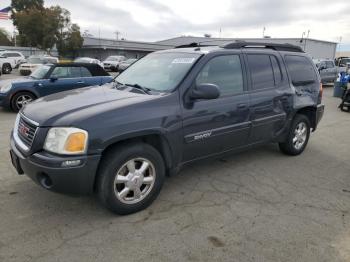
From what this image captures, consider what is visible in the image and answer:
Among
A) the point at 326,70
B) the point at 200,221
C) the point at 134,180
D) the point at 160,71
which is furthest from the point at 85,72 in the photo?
the point at 326,70

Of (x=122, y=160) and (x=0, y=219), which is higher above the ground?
(x=122, y=160)

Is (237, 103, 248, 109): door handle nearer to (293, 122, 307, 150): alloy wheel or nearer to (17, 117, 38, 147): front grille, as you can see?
(293, 122, 307, 150): alloy wheel

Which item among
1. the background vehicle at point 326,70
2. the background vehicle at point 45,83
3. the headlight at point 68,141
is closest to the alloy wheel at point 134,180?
the headlight at point 68,141

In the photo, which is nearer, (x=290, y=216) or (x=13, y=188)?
(x=290, y=216)

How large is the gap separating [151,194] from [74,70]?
23.2ft

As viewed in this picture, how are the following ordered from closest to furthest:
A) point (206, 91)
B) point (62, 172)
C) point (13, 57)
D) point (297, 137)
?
point (62, 172) → point (206, 91) → point (297, 137) → point (13, 57)

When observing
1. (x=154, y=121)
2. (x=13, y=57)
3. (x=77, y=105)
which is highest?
(x=13, y=57)

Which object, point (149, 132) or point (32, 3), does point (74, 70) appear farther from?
point (32, 3)

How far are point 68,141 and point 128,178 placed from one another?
2.44 feet

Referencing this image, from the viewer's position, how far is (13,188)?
4098 millimetres

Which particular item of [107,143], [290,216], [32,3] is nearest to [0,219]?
[107,143]

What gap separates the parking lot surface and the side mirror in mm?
1224

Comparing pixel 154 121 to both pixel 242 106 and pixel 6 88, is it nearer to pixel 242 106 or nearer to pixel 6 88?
pixel 242 106

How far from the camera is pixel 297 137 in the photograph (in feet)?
18.6
